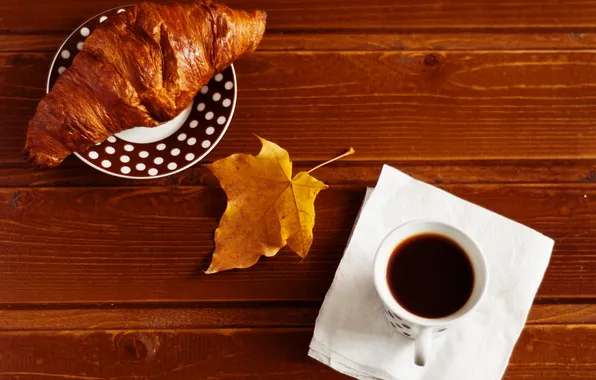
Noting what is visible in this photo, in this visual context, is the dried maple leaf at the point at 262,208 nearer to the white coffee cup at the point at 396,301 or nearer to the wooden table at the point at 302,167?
the wooden table at the point at 302,167

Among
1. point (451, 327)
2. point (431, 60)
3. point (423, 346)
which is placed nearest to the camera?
point (423, 346)

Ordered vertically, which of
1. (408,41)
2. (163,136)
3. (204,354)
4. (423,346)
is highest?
(408,41)

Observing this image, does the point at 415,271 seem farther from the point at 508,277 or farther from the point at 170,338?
the point at 170,338

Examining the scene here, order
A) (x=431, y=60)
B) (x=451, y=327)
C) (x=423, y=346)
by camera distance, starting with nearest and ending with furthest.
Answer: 1. (x=423, y=346)
2. (x=451, y=327)
3. (x=431, y=60)

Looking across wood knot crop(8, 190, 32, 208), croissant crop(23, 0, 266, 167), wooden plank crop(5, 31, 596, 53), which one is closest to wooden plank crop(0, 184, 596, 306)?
wood knot crop(8, 190, 32, 208)

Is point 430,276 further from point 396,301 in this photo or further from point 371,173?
point 371,173

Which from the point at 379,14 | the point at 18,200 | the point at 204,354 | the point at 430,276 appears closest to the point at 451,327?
the point at 430,276
